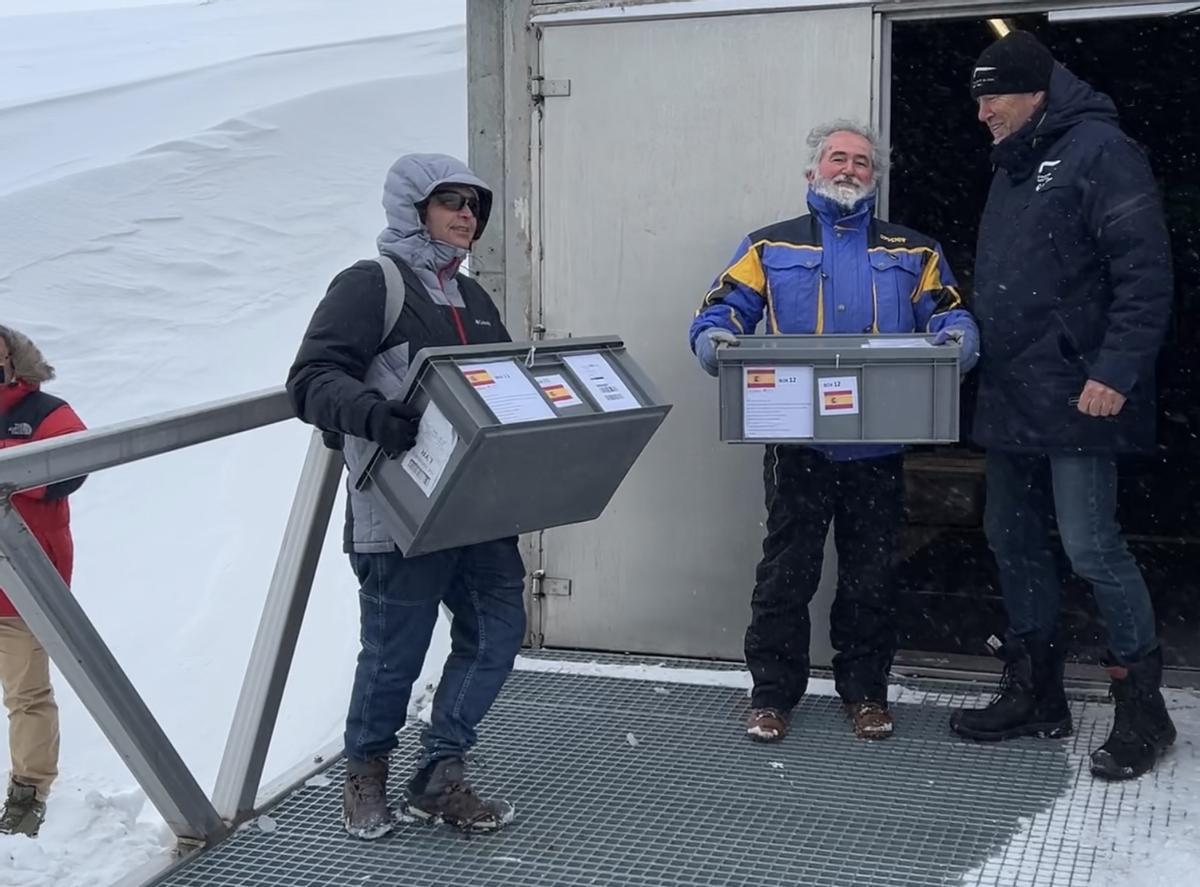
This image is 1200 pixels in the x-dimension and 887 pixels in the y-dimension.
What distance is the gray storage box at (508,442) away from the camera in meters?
3.14

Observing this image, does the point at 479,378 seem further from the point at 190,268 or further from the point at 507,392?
the point at 190,268

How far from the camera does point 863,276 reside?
4.21 metres

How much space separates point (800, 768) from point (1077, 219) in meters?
1.73

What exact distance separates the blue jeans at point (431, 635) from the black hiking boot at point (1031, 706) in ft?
4.91

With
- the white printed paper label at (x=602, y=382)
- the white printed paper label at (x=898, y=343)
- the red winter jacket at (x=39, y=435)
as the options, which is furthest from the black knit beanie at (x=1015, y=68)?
the red winter jacket at (x=39, y=435)

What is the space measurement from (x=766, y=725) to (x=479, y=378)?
1654 millimetres

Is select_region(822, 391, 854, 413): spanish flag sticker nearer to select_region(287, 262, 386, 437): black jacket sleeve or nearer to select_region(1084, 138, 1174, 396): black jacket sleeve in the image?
select_region(1084, 138, 1174, 396): black jacket sleeve

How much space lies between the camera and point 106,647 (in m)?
3.15

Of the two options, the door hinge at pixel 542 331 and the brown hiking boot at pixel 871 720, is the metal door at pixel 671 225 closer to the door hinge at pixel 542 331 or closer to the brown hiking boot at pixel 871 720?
the door hinge at pixel 542 331

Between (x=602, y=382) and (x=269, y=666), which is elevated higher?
(x=602, y=382)

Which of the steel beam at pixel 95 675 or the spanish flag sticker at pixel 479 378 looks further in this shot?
the spanish flag sticker at pixel 479 378

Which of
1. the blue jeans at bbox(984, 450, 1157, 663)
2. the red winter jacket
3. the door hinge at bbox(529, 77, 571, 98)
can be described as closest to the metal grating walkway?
the blue jeans at bbox(984, 450, 1157, 663)

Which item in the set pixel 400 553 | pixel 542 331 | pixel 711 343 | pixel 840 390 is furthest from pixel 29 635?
pixel 840 390

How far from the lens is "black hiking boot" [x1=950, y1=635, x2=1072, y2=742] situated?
4.23m
